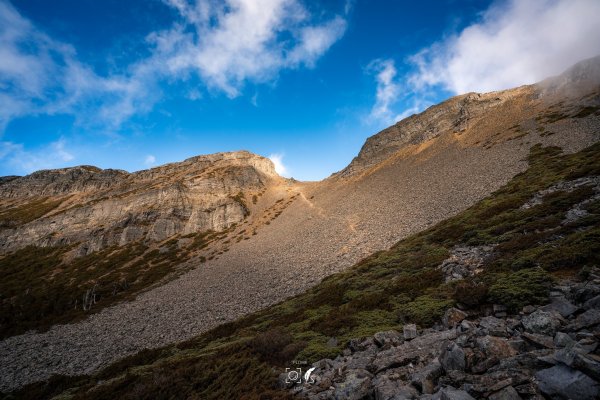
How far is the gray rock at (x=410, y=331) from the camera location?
464 inches

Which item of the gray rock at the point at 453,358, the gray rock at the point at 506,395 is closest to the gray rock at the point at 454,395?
the gray rock at the point at 506,395

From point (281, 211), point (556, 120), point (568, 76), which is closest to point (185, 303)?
point (281, 211)

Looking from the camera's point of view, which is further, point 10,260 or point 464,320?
point 10,260

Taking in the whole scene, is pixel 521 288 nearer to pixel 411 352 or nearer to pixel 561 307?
pixel 561 307

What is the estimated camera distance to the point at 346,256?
1507 inches

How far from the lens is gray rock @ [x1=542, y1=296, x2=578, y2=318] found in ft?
29.5

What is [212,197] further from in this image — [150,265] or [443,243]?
[443,243]

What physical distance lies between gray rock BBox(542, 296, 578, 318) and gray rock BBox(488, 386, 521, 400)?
4.48m

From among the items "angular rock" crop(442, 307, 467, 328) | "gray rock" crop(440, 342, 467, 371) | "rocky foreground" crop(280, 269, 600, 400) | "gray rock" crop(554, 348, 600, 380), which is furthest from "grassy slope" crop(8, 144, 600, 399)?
"gray rock" crop(554, 348, 600, 380)

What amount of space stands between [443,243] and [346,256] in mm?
14949

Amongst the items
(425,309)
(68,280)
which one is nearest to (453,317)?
(425,309)

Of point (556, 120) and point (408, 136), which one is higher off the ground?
point (408, 136)

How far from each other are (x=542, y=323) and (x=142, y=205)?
369ft

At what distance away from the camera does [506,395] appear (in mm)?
6223
